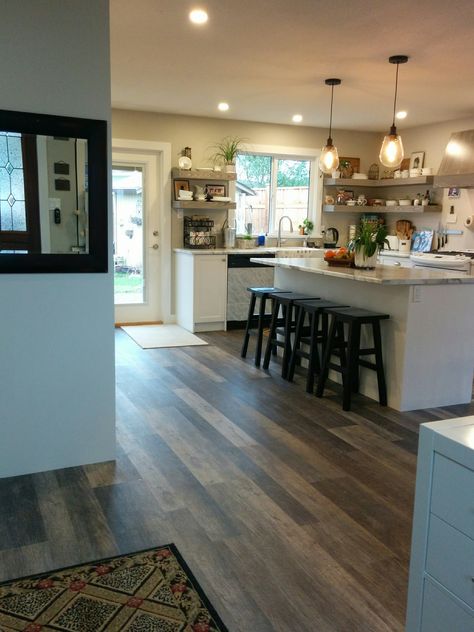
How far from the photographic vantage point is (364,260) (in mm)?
4516

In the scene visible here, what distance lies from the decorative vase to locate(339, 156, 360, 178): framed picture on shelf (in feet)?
11.6

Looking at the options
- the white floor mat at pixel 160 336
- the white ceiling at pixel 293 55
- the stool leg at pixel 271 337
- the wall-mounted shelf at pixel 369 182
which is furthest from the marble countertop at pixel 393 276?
the wall-mounted shelf at pixel 369 182

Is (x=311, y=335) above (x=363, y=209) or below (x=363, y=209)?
below

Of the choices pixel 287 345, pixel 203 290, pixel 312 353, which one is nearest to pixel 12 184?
pixel 312 353

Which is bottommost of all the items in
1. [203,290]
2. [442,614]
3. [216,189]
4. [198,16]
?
[442,614]

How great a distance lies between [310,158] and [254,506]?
19.4 ft

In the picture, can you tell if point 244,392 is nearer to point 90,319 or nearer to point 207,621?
point 90,319

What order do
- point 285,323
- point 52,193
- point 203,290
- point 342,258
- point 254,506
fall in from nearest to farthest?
point 254,506, point 52,193, point 342,258, point 285,323, point 203,290

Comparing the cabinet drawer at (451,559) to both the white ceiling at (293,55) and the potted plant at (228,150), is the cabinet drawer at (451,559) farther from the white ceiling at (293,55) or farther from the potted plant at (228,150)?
the potted plant at (228,150)

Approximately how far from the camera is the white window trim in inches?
285

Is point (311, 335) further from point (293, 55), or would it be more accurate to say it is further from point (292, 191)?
point (292, 191)

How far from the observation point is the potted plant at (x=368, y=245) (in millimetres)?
4418

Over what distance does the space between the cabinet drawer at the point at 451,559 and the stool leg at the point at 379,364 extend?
275 centimetres

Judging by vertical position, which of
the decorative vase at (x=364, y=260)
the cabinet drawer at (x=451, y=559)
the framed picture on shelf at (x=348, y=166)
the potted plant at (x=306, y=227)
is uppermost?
the framed picture on shelf at (x=348, y=166)
